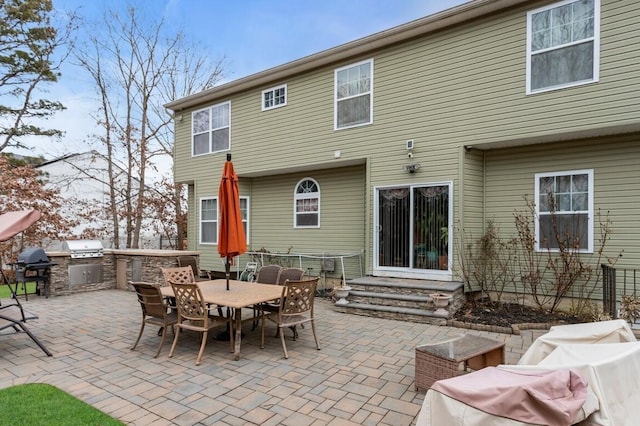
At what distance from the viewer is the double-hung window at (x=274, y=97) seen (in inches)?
394

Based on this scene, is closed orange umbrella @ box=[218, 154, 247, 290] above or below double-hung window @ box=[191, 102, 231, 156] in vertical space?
below

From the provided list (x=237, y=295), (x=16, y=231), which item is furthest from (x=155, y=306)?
(x=16, y=231)

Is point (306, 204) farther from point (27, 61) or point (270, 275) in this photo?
point (27, 61)

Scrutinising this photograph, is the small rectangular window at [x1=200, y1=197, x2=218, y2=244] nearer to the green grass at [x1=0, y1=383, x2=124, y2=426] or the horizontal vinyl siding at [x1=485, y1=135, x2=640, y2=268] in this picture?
the green grass at [x1=0, y1=383, x2=124, y2=426]

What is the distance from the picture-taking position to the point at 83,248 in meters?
9.70

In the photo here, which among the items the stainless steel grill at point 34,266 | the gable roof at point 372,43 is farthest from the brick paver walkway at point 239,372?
the gable roof at point 372,43

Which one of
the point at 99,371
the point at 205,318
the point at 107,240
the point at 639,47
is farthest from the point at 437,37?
the point at 107,240

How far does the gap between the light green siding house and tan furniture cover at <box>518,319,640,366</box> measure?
13.6 feet

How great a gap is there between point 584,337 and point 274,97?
9024mm

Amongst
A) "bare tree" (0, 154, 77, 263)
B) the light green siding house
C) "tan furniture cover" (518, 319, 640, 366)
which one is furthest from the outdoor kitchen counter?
"tan furniture cover" (518, 319, 640, 366)

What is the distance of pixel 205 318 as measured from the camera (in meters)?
4.61

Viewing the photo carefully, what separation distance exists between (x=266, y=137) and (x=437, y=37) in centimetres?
500

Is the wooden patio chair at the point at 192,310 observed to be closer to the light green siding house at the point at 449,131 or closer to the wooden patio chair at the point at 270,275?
the wooden patio chair at the point at 270,275

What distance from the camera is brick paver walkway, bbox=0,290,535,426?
10.8 ft
